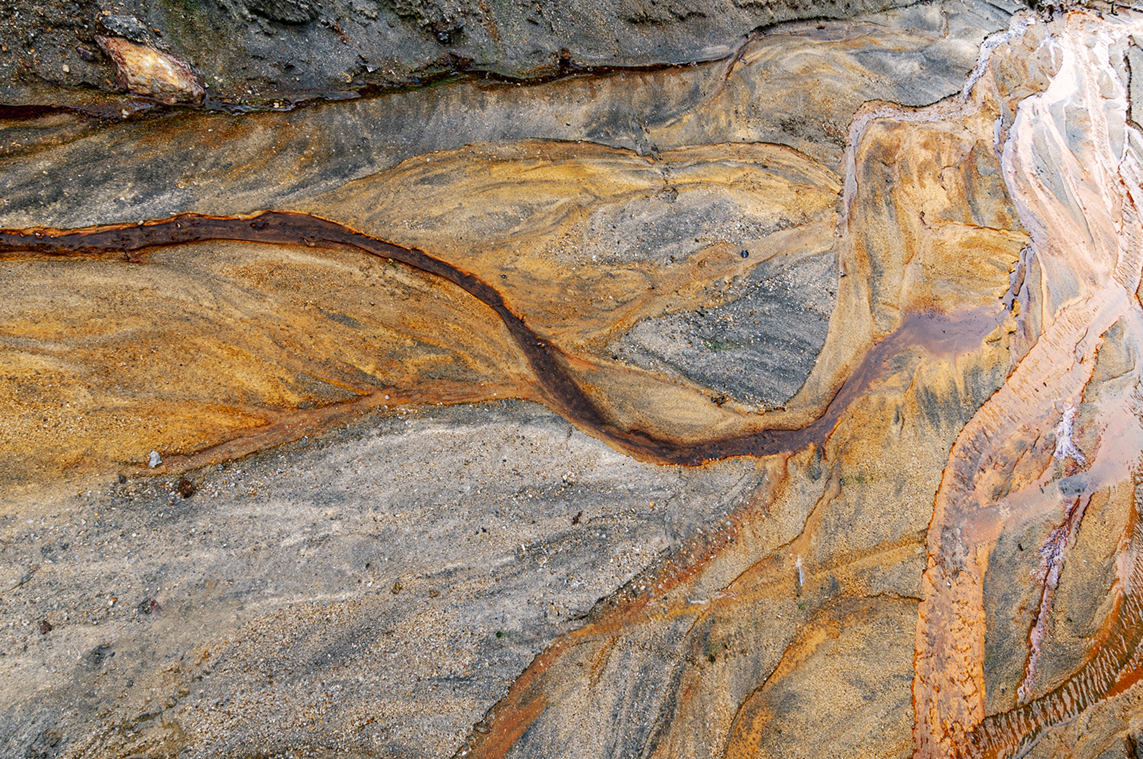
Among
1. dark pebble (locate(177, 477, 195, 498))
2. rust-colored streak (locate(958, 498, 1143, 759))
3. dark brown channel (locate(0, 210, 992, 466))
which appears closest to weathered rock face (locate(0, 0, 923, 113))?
dark brown channel (locate(0, 210, 992, 466))

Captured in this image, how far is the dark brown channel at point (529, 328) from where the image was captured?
5.57 metres

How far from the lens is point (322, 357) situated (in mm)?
5988

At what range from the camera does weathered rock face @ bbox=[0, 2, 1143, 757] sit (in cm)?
522

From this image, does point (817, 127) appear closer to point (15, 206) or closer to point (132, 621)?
point (15, 206)

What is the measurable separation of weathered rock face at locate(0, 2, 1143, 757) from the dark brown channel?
42 mm

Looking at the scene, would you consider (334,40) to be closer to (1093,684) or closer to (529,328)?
(529,328)

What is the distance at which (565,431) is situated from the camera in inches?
250

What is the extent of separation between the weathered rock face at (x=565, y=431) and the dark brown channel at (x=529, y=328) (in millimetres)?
42

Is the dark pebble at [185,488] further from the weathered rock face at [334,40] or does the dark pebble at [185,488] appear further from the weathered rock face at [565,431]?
the weathered rock face at [334,40]

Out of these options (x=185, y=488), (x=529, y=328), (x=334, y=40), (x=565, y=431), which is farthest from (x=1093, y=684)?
(x=334, y=40)

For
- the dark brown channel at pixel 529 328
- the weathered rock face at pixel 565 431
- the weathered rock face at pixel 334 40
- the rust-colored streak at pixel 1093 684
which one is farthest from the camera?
the rust-colored streak at pixel 1093 684

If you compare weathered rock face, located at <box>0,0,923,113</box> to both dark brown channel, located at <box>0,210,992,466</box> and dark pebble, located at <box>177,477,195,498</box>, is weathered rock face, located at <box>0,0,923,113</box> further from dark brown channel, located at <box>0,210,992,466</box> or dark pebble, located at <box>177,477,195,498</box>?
dark pebble, located at <box>177,477,195,498</box>

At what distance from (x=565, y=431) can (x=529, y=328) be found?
1.46 m

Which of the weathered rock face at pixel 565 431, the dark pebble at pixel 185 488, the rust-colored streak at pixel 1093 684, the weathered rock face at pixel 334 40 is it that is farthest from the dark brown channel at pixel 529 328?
the rust-colored streak at pixel 1093 684
